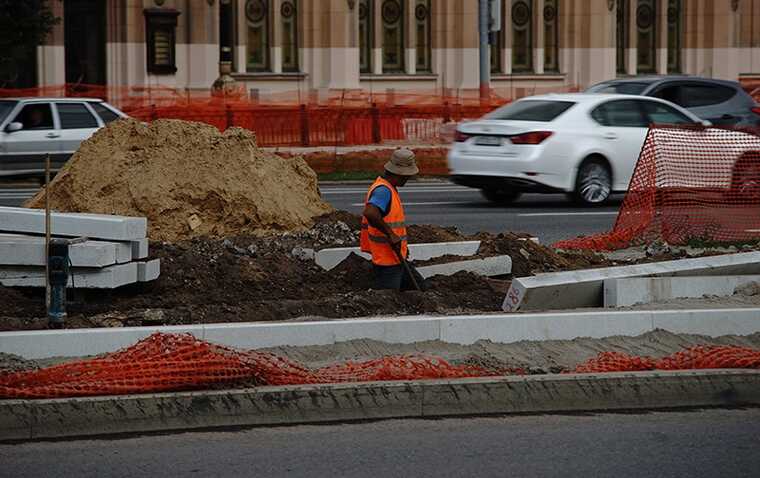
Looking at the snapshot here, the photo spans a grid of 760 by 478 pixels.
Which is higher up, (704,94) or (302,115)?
(704,94)

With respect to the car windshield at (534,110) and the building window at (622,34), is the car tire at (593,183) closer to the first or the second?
the car windshield at (534,110)

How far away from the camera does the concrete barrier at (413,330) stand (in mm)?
9148

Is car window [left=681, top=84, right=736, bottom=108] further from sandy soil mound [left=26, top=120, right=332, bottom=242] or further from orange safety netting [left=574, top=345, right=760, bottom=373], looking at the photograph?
orange safety netting [left=574, top=345, right=760, bottom=373]

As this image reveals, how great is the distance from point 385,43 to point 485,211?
22.5 metres

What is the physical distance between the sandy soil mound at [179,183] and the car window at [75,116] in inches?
Result: 421

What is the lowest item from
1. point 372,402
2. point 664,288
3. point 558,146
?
point 372,402

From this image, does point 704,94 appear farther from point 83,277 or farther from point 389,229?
point 83,277

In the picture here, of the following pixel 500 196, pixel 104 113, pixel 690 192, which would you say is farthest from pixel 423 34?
pixel 690 192

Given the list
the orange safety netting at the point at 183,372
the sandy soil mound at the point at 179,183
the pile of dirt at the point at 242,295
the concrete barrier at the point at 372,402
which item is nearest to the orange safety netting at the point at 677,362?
the concrete barrier at the point at 372,402

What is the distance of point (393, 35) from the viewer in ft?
138

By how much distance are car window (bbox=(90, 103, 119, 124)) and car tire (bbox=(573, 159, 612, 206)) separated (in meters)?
8.57

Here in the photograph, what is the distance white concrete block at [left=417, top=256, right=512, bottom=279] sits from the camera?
1241 centimetres

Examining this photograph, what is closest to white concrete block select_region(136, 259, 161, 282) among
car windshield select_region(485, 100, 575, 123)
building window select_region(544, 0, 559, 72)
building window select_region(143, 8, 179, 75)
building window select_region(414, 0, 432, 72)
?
car windshield select_region(485, 100, 575, 123)

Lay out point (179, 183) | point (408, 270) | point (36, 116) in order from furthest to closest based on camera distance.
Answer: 1. point (36, 116)
2. point (179, 183)
3. point (408, 270)
